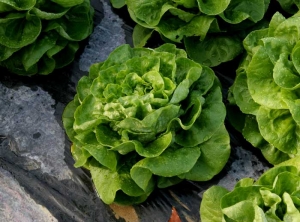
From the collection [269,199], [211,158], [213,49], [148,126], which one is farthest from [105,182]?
[213,49]

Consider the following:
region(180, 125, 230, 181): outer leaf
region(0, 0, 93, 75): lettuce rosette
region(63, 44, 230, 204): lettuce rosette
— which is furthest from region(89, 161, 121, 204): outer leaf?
region(0, 0, 93, 75): lettuce rosette

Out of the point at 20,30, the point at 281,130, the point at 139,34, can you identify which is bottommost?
the point at 20,30

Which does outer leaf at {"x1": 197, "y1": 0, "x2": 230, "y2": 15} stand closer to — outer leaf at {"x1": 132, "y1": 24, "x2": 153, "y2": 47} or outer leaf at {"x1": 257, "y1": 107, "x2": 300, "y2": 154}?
outer leaf at {"x1": 132, "y1": 24, "x2": 153, "y2": 47}

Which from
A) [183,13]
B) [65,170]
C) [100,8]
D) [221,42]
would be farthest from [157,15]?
[65,170]

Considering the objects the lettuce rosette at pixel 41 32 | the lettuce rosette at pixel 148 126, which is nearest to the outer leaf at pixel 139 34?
the lettuce rosette at pixel 41 32

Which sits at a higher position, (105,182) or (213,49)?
(213,49)

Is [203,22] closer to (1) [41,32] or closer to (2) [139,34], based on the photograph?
(2) [139,34]

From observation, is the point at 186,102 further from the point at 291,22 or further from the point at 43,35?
the point at 43,35
